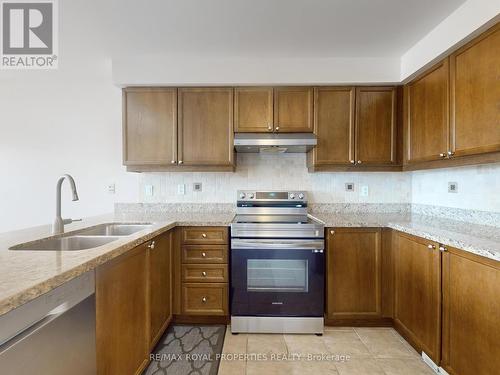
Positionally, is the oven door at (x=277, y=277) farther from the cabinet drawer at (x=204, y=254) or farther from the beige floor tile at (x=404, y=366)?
the beige floor tile at (x=404, y=366)

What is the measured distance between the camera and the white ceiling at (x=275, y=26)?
174 cm

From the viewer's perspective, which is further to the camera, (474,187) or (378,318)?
(378,318)

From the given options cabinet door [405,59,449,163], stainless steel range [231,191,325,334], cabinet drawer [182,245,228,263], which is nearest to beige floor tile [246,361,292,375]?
stainless steel range [231,191,325,334]

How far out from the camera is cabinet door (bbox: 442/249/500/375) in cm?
126

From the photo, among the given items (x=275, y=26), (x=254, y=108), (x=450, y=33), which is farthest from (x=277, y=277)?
(x=450, y=33)

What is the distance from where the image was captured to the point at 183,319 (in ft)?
7.42

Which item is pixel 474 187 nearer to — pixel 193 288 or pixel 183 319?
pixel 193 288

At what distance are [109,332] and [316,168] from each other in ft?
6.74

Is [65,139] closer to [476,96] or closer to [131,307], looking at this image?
[131,307]

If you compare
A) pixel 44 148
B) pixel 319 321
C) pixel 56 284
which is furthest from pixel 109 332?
pixel 44 148

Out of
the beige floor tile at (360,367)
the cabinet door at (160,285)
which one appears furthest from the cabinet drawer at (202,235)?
the beige floor tile at (360,367)

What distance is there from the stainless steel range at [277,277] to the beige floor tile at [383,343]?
0.37 metres

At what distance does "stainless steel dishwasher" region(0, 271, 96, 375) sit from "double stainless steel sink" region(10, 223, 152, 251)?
0.56 metres

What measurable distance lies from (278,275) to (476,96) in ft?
6.13
